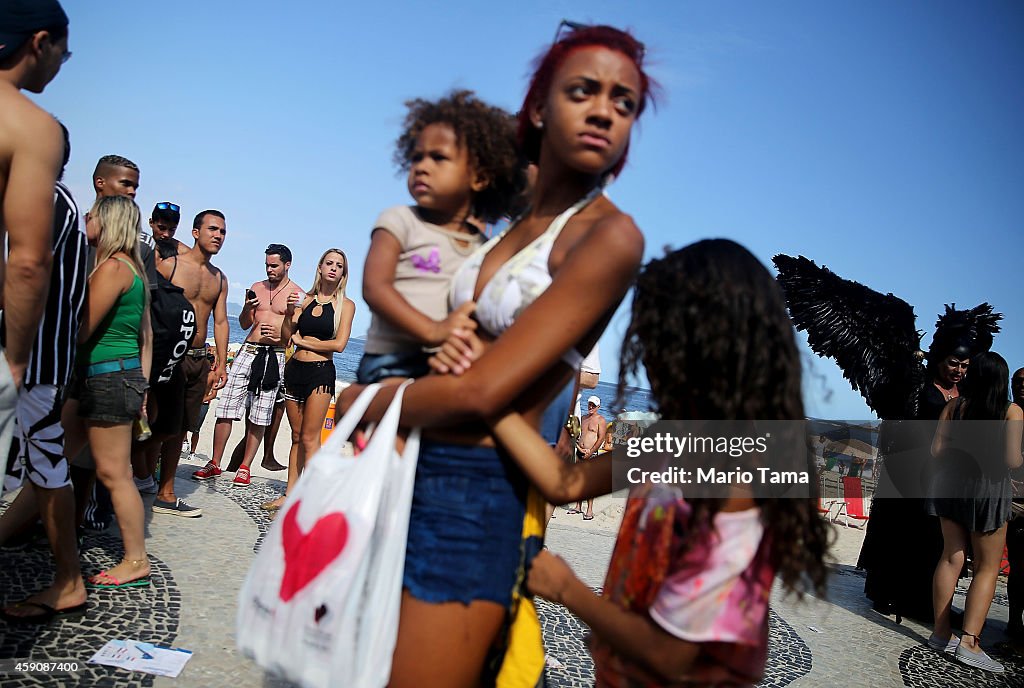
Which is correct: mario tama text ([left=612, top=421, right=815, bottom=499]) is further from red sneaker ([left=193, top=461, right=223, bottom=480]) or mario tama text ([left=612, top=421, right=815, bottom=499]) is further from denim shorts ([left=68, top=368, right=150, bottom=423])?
red sneaker ([left=193, top=461, right=223, bottom=480])

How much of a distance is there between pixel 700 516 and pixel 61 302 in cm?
278

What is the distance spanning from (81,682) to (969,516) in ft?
15.7

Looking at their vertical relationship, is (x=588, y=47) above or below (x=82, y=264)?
above

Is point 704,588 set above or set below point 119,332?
below

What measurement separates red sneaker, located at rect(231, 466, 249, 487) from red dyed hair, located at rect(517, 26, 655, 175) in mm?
5545

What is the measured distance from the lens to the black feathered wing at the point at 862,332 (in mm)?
6105

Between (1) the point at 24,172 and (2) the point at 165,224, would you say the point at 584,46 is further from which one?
(2) the point at 165,224

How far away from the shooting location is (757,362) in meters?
1.42

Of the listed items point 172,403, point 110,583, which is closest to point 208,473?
point 172,403

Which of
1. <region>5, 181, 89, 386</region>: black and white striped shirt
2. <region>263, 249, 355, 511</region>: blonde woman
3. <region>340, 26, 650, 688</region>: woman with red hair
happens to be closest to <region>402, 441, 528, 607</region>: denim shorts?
<region>340, 26, 650, 688</region>: woman with red hair

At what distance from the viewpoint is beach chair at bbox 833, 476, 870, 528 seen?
12523 mm

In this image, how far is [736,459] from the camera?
1401 millimetres

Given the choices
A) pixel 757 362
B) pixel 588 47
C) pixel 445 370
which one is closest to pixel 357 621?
pixel 445 370

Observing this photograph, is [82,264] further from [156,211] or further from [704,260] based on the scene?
[704,260]
